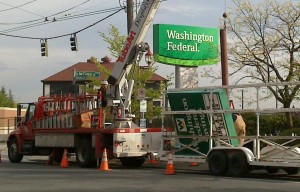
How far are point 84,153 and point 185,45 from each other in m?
12.7

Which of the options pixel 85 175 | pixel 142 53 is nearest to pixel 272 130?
pixel 142 53

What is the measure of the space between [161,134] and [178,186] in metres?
5.30

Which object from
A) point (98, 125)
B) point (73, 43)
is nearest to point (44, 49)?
point (73, 43)

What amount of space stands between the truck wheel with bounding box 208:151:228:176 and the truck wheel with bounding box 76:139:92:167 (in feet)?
16.2

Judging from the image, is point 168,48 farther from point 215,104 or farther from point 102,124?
point 215,104

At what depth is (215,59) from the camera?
30.1 m

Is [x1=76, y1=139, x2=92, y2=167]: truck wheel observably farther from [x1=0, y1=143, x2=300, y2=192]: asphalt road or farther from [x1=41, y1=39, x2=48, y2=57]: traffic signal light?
[x1=41, y1=39, x2=48, y2=57]: traffic signal light

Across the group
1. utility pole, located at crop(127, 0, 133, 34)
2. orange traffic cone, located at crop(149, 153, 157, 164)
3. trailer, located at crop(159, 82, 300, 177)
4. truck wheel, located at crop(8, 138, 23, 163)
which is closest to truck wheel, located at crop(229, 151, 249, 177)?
trailer, located at crop(159, 82, 300, 177)

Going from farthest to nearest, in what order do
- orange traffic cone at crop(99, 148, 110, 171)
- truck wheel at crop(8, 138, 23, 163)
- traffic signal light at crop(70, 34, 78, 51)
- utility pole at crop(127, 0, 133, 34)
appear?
1. traffic signal light at crop(70, 34, 78, 51)
2. utility pole at crop(127, 0, 133, 34)
3. truck wheel at crop(8, 138, 23, 163)
4. orange traffic cone at crop(99, 148, 110, 171)

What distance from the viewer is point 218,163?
52.1ft

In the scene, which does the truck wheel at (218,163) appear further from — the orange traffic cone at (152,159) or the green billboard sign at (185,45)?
the green billboard sign at (185,45)

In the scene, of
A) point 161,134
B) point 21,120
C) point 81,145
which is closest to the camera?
point 161,134

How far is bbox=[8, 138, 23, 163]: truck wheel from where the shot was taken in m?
22.7

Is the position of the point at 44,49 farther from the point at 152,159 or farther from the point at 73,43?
the point at 152,159
